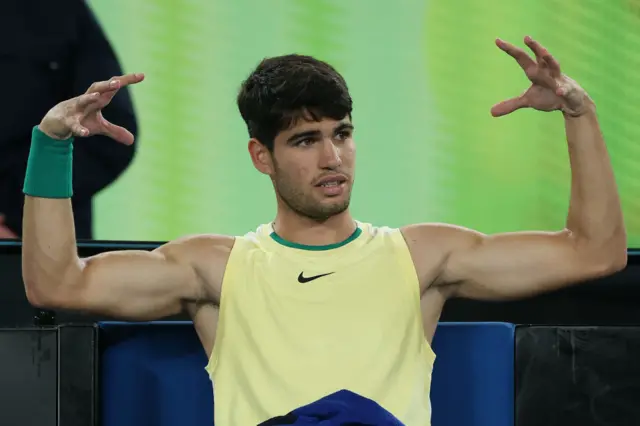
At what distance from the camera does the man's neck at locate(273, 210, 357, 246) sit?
1.43 m

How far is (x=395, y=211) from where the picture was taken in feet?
5.97

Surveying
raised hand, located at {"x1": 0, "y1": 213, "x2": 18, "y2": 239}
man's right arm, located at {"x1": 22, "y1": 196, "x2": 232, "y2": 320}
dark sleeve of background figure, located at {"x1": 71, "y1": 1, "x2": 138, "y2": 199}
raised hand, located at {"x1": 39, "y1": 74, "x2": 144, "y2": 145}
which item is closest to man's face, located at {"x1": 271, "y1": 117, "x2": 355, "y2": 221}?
man's right arm, located at {"x1": 22, "y1": 196, "x2": 232, "y2": 320}

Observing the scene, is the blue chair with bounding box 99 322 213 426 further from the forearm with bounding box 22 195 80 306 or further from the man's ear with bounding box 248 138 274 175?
the man's ear with bounding box 248 138 274 175

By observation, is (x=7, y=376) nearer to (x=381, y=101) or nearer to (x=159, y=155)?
(x=159, y=155)

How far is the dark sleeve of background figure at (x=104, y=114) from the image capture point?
183 cm

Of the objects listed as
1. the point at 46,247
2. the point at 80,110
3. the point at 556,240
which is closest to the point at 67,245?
the point at 46,247

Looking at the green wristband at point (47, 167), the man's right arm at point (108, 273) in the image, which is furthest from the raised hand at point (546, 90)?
the green wristband at point (47, 167)

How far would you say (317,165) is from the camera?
136 centimetres

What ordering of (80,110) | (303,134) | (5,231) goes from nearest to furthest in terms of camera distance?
(80,110)
(303,134)
(5,231)

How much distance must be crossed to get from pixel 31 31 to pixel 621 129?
119cm

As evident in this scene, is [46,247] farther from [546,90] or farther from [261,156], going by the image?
[546,90]

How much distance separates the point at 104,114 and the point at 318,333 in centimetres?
74

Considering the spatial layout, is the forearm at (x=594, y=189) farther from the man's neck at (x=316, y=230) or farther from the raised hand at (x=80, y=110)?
the raised hand at (x=80, y=110)

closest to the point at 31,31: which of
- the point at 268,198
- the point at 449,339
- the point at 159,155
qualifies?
the point at 159,155
